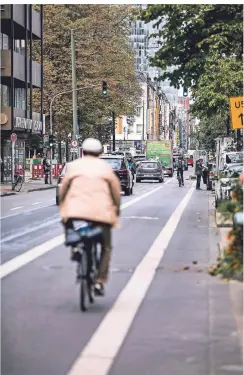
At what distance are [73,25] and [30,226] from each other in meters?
8.97

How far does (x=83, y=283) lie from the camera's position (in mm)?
7172

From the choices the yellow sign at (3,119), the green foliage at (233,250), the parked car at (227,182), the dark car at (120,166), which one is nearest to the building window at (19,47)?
the yellow sign at (3,119)

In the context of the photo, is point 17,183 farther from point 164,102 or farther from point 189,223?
point 164,102

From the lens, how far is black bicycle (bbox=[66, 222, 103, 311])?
20.9 ft

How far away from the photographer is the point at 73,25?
9492 millimetres

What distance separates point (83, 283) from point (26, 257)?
4489 millimetres

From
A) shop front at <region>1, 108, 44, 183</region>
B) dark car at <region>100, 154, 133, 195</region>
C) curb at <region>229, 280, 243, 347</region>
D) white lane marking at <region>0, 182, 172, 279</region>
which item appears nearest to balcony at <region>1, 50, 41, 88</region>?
shop front at <region>1, 108, 44, 183</region>

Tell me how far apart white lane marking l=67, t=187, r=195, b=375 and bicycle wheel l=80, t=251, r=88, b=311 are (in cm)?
22

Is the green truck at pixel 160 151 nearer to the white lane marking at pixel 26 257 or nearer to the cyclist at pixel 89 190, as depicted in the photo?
the white lane marking at pixel 26 257

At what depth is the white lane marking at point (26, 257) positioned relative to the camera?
1073cm

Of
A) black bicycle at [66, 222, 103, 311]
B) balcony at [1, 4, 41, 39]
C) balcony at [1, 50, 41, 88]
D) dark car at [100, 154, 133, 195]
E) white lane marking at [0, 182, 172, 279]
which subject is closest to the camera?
black bicycle at [66, 222, 103, 311]

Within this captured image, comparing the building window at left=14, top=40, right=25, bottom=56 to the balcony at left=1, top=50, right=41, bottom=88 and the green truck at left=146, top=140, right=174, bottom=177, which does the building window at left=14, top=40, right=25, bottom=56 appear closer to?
the balcony at left=1, top=50, right=41, bottom=88

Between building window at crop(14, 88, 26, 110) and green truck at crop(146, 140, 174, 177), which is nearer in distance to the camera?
building window at crop(14, 88, 26, 110)

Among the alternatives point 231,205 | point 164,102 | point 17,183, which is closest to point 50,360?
point 231,205
